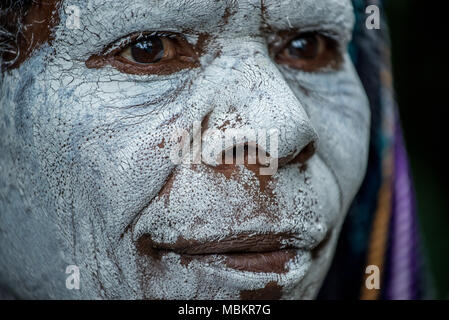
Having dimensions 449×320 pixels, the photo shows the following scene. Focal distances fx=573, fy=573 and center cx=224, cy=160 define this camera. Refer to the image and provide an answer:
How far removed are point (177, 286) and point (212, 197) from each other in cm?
18

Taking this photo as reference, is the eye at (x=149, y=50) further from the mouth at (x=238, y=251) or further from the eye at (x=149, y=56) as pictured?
the mouth at (x=238, y=251)

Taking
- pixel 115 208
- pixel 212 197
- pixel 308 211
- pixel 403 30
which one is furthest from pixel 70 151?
pixel 403 30

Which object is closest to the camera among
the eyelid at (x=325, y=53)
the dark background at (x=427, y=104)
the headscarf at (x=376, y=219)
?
the eyelid at (x=325, y=53)

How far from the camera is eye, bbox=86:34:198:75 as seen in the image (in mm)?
1056

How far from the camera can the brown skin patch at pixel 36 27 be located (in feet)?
3.42

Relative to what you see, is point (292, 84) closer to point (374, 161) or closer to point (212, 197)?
point (212, 197)

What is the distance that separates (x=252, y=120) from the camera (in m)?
1.03

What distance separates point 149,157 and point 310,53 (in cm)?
46

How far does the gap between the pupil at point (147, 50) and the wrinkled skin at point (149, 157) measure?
31mm

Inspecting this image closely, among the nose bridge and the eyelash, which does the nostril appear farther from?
the eyelash

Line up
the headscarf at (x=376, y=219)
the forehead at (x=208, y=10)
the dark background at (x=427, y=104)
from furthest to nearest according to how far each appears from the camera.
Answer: the dark background at (x=427, y=104), the headscarf at (x=376, y=219), the forehead at (x=208, y=10)

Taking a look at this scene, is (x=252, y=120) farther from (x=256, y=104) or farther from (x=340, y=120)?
(x=340, y=120)

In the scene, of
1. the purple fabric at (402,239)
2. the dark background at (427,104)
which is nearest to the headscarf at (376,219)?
the purple fabric at (402,239)

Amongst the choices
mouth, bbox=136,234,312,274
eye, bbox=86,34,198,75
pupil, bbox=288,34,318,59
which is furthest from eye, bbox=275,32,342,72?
mouth, bbox=136,234,312,274
